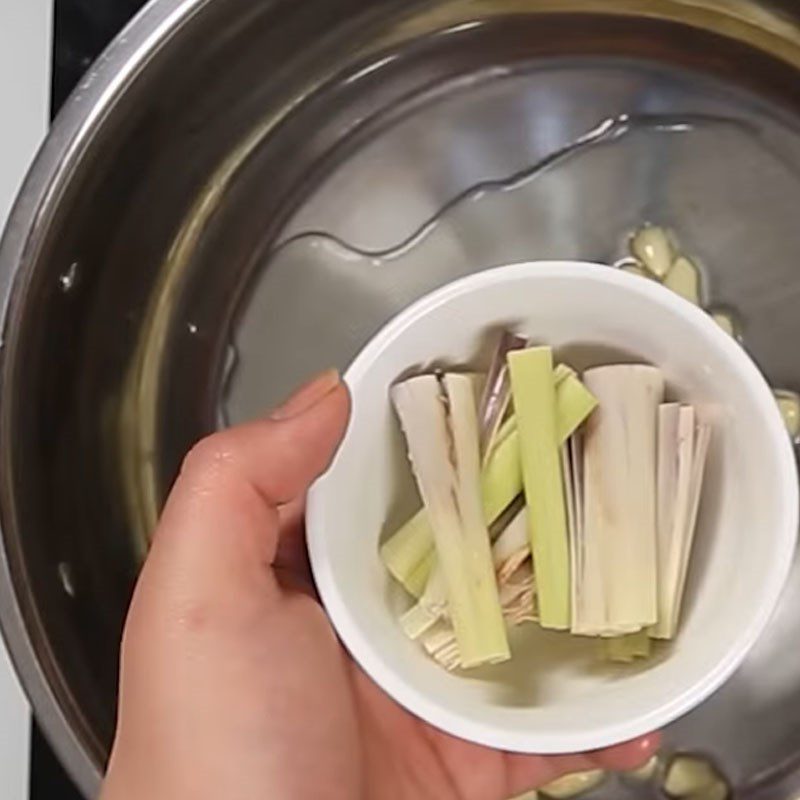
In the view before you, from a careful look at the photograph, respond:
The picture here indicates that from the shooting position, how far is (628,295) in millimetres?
567

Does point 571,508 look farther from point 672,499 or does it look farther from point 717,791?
point 717,791

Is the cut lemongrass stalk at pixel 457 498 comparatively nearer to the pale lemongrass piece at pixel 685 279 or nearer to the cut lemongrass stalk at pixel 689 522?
the cut lemongrass stalk at pixel 689 522

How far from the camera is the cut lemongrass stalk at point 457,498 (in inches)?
21.9

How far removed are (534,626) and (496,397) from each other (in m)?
0.09

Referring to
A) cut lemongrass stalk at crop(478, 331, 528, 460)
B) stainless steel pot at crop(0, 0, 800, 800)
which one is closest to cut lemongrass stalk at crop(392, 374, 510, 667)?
cut lemongrass stalk at crop(478, 331, 528, 460)

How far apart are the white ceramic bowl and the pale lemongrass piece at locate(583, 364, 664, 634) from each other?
0.06 ft

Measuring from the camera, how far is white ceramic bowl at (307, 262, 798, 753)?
1.78ft

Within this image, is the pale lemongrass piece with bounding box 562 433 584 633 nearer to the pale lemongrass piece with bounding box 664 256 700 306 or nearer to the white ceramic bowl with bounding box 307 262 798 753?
the white ceramic bowl with bounding box 307 262 798 753

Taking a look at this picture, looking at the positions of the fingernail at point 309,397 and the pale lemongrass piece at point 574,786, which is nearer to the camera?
the fingernail at point 309,397

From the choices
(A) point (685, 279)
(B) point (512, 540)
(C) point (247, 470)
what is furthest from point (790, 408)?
(C) point (247, 470)

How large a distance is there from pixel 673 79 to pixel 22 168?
293 millimetres

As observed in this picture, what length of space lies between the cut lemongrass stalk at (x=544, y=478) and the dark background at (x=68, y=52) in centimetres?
24

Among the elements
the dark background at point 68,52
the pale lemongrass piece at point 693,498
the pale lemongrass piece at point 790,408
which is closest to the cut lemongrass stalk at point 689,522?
the pale lemongrass piece at point 693,498

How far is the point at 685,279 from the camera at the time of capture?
2.33ft
